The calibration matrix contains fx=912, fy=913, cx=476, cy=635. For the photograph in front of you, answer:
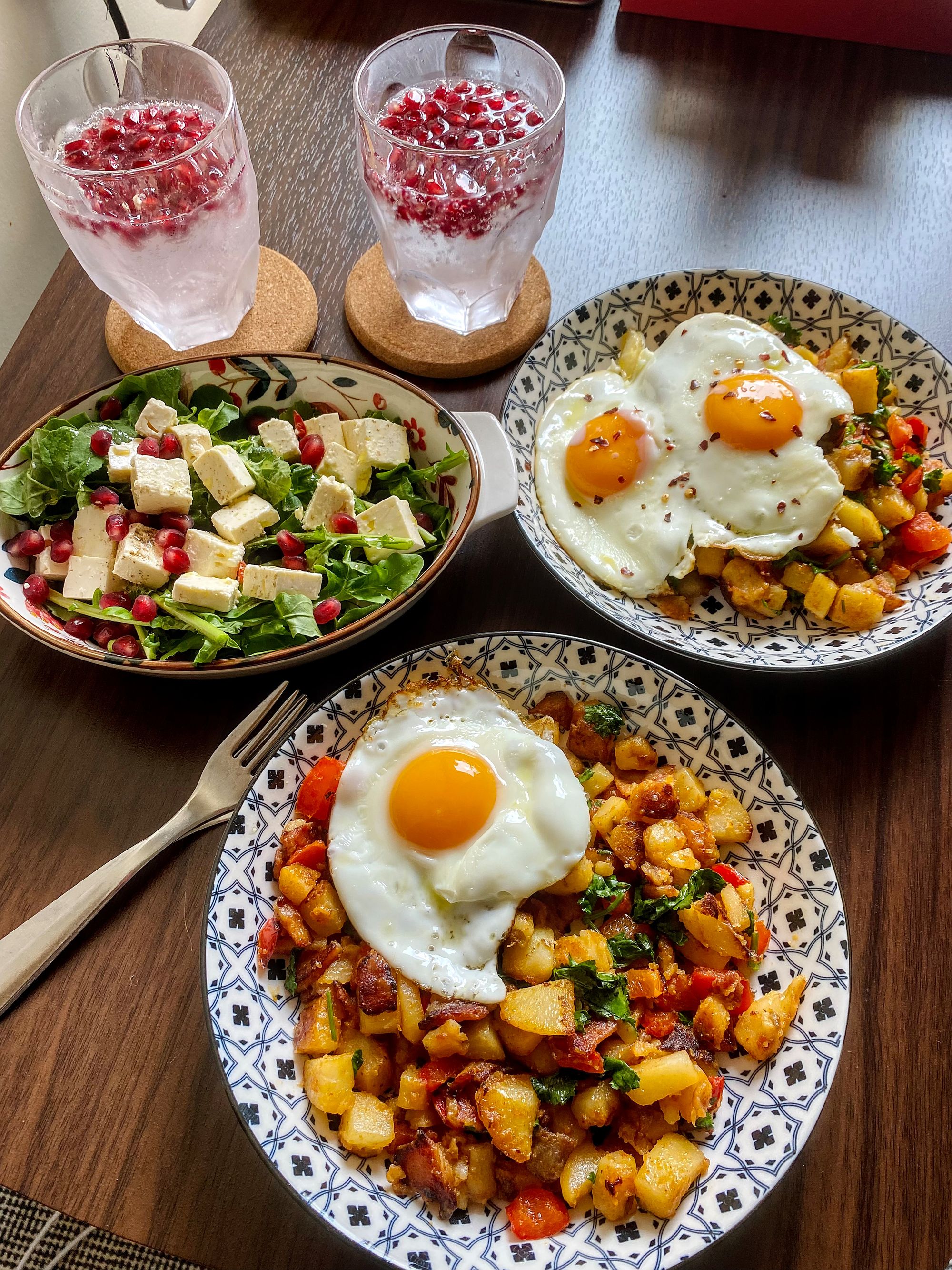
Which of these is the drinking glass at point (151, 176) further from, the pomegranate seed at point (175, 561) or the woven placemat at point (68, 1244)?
the woven placemat at point (68, 1244)

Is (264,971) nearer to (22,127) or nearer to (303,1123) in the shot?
(303,1123)

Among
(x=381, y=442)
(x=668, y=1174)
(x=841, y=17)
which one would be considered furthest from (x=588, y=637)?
(x=841, y=17)

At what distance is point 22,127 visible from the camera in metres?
2.27

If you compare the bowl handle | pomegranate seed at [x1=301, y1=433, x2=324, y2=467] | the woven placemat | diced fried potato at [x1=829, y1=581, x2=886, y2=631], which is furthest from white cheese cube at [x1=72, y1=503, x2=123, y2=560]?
the woven placemat

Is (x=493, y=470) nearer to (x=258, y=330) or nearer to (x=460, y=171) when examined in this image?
(x=460, y=171)

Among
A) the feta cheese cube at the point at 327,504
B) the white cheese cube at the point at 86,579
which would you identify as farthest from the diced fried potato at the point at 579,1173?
the white cheese cube at the point at 86,579

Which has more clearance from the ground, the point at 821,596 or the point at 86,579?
the point at 86,579

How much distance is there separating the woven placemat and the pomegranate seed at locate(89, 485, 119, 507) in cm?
232

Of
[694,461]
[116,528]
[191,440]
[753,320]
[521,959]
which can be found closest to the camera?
[521,959]

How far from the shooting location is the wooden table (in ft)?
5.52

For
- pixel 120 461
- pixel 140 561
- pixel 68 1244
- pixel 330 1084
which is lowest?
pixel 68 1244

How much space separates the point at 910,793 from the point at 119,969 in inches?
69.6

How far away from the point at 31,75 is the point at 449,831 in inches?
214

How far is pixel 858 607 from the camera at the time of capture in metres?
2.20
